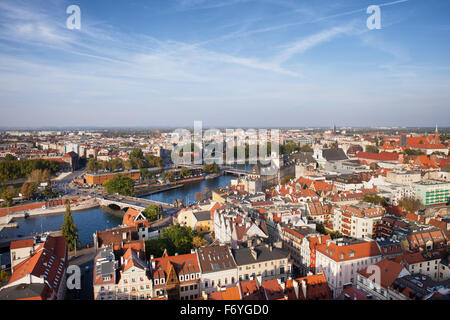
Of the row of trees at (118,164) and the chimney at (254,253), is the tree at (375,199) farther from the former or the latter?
the row of trees at (118,164)

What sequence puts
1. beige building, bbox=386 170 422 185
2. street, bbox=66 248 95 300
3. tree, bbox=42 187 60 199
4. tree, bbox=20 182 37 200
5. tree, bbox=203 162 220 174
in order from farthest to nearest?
tree, bbox=203 162 220 174 → tree, bbox=42 187 60 199 → tree, bbox=20 182 37 200 → beige building, bbox=386 170 422 185 → street, bbox=66 248 95 300

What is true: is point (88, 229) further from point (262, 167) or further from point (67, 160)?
point (67, 160)

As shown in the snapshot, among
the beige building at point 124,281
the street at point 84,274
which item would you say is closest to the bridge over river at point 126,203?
the street at point 84,274

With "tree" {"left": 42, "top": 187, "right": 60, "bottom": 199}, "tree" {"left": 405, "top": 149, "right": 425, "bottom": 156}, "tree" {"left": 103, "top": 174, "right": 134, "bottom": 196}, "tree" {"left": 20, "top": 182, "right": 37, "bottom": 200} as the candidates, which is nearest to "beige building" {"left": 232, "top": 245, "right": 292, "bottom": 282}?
"tree" {"left": 103, "top": 174, "right": 134, "bottom": 196}

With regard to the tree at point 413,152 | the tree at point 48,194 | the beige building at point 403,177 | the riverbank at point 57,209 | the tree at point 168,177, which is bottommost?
the riverbank at point 57,209

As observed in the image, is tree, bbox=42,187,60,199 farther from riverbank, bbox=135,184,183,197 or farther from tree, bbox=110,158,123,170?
tree, bbox=110,158,123,170

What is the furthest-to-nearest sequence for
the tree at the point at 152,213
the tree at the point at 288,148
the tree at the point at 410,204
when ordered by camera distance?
1. the tree at the point at 288,148
2. the tree at the point at 152,213
3. the tree at the point at 410,204

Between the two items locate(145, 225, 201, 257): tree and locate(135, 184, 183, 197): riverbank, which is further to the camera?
locate(135, 184, 183, 197): riverbank

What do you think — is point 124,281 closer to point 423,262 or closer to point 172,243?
point 172,243
